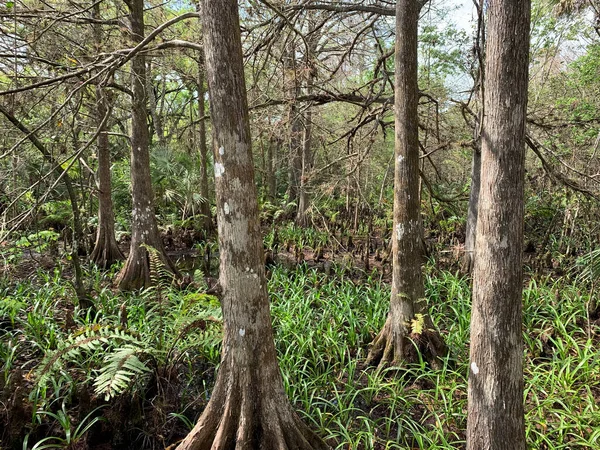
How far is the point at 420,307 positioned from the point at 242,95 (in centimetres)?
308

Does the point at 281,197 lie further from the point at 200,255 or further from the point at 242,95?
the point at 242,95

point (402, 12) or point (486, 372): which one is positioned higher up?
point (402, 12)

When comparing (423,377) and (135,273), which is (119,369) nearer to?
(423,377)

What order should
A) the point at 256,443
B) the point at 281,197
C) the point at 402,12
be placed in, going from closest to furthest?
1. the point at 256,443
2. the point at 402,12
3. the point at 281,197

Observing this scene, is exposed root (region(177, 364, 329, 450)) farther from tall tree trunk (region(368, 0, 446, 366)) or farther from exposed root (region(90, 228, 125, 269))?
exposed root (region(90, 228, 125, 269))

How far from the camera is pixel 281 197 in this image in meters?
18.0

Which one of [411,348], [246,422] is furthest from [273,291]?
[246,422]

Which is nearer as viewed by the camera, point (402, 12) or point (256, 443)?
point (256, 443)

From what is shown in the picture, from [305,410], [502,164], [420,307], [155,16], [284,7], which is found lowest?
[305,410]

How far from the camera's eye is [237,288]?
8.63 feet

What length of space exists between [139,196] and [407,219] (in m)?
5.26

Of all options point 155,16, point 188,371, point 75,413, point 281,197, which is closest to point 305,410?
point 188,371

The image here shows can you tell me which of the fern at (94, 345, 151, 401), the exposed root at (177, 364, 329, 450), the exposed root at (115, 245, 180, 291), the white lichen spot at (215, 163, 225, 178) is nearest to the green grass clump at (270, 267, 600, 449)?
the exposed root at (177, 364, 329, 450)

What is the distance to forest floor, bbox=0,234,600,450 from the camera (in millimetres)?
3264
